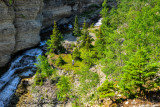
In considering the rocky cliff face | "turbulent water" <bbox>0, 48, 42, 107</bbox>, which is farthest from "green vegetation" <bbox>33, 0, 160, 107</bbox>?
the rocky cliff face

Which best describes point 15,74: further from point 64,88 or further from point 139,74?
point 139,74

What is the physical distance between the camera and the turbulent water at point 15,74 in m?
28.2

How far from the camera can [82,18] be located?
62281mm

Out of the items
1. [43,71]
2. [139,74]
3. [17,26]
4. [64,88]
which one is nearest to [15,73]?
[43,71]

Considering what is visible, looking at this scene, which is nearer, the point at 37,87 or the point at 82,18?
the point at 37,87

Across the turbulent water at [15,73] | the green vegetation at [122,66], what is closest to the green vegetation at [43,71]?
the green vegetation at [122,66]

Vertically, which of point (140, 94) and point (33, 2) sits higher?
point (33, 2)

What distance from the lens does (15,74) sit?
3247 centimetres

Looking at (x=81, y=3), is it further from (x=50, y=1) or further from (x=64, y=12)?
(x=50, y=1)

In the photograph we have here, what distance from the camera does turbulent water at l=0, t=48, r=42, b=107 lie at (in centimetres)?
2819

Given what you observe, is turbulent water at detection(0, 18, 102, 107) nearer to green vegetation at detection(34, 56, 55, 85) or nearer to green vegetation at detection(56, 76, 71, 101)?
green vegetation at detection(34, 56, 55, 85)

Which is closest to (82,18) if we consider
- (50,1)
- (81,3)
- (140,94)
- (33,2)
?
(81,3)

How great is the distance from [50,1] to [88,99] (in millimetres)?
44825

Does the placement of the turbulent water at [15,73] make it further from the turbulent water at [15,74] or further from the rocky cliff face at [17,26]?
the rocky cliff face at [17,26]
